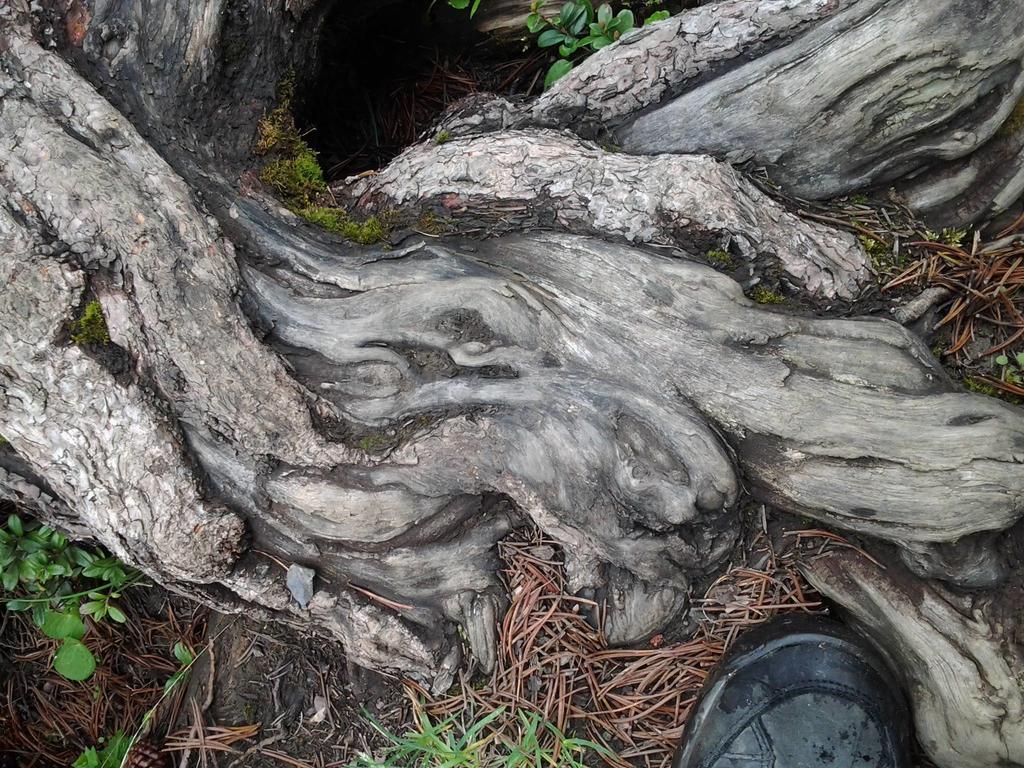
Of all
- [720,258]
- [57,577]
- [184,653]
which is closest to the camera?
[720,258]

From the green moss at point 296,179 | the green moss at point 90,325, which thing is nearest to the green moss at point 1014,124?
the green moss at point 296,179

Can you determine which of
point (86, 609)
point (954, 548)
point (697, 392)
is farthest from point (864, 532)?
point (86, 609)

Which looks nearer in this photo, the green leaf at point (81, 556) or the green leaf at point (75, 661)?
the green leaf at point (75, 661)

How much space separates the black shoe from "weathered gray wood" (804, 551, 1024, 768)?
0.30 feet

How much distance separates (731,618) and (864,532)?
579 mm

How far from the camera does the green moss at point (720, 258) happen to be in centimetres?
232

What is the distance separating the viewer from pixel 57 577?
129 inches

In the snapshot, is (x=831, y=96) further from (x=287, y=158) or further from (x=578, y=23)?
(x=287, y=158)

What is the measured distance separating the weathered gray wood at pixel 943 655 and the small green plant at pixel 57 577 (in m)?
2.96

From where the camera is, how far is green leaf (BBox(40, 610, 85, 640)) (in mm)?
3061

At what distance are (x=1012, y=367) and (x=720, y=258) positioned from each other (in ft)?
3.88

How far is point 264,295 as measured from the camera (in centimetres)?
238

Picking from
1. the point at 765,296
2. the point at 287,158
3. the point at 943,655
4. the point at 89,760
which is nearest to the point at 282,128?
the point at 287,158

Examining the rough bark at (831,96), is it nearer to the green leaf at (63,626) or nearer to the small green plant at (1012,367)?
the small green plant at (1012,367)
